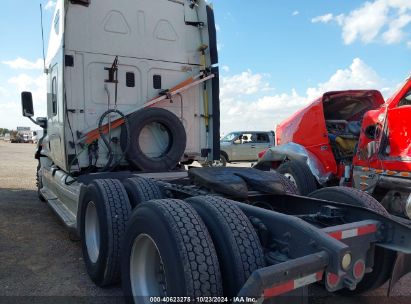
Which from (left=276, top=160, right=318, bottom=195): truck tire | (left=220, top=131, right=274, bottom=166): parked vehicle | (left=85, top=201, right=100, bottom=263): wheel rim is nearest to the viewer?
(left=85, top=201, right=100, bottom=263): wheel rim

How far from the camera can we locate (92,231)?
4.09m

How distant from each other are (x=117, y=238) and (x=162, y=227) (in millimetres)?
1208

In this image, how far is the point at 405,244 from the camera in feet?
8.79

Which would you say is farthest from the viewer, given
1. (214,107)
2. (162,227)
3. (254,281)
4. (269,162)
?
(269,162)

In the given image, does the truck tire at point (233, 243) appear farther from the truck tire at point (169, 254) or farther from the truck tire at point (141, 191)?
the truck tire at point (141, 191)

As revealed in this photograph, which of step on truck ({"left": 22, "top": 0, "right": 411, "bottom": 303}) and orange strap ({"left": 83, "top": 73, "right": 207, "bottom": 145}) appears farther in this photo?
orange strap ({"left": 83, "top": 73, "right": 207, "bottom": 145})

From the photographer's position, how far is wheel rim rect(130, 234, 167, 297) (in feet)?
9.23

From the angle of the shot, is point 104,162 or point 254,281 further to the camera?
point 104,162

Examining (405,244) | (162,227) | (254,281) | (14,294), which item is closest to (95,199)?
(14,294)

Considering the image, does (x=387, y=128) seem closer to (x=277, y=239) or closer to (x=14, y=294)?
(x=277, y=239)

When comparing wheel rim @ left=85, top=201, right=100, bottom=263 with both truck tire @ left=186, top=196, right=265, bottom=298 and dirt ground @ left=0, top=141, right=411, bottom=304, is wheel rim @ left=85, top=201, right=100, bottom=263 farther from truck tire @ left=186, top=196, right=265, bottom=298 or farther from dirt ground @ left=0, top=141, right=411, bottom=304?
truck tire @ left=186, top=196, right=265, bottom=298

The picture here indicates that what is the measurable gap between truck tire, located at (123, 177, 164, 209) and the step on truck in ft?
0.05

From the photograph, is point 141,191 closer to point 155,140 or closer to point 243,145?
point 155,140

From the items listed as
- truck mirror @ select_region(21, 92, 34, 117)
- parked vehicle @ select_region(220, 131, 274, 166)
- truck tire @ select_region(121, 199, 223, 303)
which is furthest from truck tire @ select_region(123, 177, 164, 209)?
parked vehicle @ select_region(220, 131, 274, 166)
